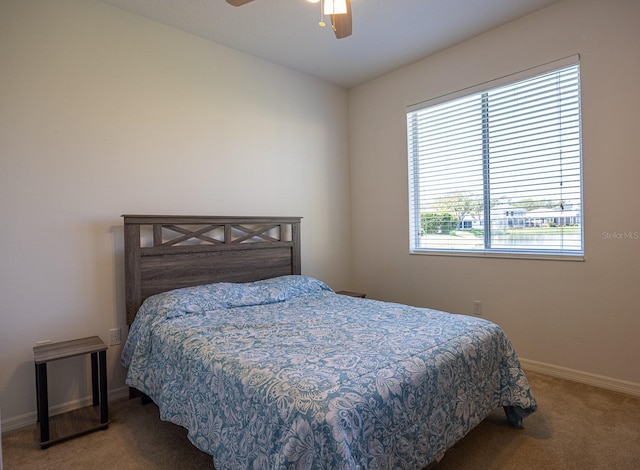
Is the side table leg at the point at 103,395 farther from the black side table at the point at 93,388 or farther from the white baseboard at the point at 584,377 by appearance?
the white baseboard at the point at 584,377

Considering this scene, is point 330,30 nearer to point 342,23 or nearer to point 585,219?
point 342,23

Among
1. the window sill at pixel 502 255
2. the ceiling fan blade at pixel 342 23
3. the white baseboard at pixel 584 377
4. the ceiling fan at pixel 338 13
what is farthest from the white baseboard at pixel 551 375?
the ceiling fan blade at pixel 342 23

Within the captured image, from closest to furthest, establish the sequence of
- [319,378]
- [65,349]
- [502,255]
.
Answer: [319,378]
[65,349]
[502,255]

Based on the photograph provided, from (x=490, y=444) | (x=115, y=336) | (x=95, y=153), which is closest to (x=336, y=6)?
(x=95, y=153)

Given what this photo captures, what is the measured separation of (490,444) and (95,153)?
301 centimetres

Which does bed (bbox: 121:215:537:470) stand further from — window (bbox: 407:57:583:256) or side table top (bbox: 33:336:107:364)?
window (bbox: 407:57:583:256)

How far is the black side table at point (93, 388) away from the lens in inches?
77.2

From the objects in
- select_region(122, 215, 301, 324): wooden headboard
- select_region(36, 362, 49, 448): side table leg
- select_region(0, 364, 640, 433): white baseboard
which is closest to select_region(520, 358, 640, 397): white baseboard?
select_region(0, 364, 640, 433): white baseboard

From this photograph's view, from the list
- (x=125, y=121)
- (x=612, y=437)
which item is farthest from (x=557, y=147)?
(x=125, y=121)

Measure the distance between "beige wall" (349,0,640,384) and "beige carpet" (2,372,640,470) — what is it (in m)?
0.50

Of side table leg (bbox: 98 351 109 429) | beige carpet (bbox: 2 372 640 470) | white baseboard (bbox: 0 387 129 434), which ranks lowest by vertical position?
beige carpet (bbox: 2 372 640 470)

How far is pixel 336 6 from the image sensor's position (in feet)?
6.06

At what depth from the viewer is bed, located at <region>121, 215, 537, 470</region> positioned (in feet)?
4.08

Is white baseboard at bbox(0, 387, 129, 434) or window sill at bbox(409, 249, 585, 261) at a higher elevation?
window sill at bbox(409, 249, 585, 261)
